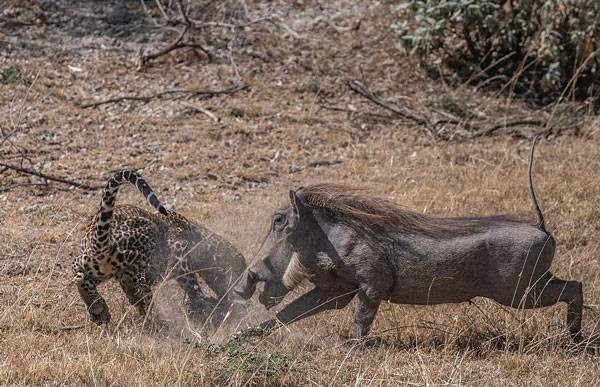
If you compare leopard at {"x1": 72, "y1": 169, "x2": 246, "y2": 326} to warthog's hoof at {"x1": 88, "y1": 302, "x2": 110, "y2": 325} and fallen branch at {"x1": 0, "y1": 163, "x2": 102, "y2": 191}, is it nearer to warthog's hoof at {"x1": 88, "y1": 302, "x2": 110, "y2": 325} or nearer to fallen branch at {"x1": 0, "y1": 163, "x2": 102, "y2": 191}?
warthog's hoof at {"x1": 88, "y1": 302, "x2": 110, "y2": 325}

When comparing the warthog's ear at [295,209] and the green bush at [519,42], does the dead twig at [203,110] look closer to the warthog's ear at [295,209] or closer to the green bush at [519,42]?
the green bush at [519,42]

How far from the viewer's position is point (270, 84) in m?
10.9

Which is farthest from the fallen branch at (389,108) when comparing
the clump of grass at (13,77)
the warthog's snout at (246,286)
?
the warthog's snout at (246,286)

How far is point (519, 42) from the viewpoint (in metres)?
11.3

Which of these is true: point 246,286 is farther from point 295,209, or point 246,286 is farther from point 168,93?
point 168,93

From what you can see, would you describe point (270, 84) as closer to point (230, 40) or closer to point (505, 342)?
point (230, 40)

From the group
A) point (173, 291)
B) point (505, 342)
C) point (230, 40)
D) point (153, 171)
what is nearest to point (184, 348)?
point (173, 291)

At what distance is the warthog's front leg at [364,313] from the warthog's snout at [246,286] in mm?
615

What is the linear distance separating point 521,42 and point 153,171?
4.64 metres

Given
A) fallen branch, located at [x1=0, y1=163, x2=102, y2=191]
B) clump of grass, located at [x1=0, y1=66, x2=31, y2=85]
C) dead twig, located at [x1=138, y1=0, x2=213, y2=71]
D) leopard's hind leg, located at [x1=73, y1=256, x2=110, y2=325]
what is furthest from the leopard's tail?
dead twig, located at [x1=138, y1=0, x2=213, y2=71]

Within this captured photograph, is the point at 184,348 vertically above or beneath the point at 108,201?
beneath

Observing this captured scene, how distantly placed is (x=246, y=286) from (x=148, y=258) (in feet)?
2.85

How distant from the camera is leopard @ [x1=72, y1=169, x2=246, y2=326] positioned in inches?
247

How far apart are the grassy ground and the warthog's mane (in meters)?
0.58
